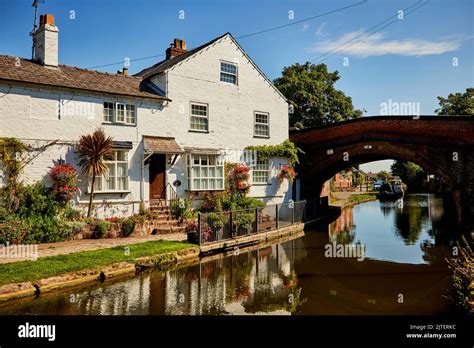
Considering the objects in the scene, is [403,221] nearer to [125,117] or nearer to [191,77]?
[191,77]

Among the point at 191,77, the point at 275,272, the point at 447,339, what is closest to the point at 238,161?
the point at 191,77

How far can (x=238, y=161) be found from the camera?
19.5m

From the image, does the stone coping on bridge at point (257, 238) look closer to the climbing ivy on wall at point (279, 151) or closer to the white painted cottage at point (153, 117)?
the white painted cottage at point (153, 117)

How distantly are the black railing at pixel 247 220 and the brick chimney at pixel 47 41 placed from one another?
9443 millimetres

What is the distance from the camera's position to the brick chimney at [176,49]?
2108 centimetres

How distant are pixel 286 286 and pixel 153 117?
10491mm

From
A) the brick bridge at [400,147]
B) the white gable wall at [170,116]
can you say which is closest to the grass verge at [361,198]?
the brick bridge at [400,147]

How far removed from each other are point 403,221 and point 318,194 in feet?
17.6

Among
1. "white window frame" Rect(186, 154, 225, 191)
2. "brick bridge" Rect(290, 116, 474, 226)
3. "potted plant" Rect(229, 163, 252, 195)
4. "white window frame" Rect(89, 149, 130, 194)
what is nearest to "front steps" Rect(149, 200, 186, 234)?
"white window frame" Rect(89, 149, 130, 194)

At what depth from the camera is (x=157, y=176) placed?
16500mm

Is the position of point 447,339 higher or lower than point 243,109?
lower

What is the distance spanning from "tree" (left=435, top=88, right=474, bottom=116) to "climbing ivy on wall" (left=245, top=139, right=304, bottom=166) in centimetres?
2801

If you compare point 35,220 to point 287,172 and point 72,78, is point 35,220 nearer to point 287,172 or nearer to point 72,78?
point 72,78

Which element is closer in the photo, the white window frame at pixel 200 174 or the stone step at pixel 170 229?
the stone step at pixel 170 229
